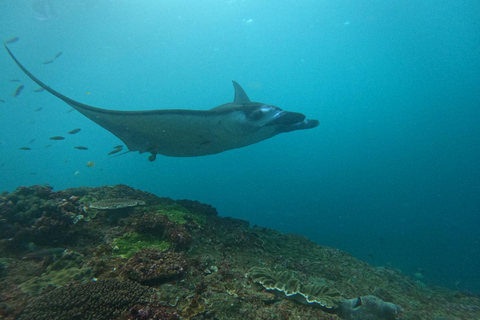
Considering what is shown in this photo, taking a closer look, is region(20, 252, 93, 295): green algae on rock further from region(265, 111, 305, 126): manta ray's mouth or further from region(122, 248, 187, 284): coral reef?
region(265, 111, 305, 126): manta ray's mouth

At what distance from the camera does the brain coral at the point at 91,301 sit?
6.88 feet

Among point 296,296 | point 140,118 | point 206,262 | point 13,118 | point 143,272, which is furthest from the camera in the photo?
point 13,118

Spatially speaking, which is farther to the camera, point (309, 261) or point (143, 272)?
point (309, 261)

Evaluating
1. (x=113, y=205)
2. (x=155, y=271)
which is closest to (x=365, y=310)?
(x=155, y=271)

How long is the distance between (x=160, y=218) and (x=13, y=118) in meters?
74.3

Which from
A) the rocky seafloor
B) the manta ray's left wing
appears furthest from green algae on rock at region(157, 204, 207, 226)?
the manta ray's left wing

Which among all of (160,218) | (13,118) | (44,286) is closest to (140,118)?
(160,218)

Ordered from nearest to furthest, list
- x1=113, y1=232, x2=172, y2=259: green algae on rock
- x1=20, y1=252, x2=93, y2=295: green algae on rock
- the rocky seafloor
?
the rocky seafloor, x1=20, y1=252, x2=93, y2=295: green algae on rock, x1=113, y1=232, x2=172, y2=259: green algae on rock

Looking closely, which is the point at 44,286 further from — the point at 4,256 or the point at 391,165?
the point at 391,165

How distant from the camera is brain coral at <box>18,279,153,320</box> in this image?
2.10 meters

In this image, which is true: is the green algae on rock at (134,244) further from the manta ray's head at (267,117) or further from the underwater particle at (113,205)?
the manta ray's head at (267,117)

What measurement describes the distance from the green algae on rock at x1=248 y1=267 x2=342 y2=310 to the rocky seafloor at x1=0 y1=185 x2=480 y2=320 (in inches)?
0.7

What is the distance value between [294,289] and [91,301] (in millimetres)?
2574

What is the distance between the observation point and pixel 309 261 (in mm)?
5488
